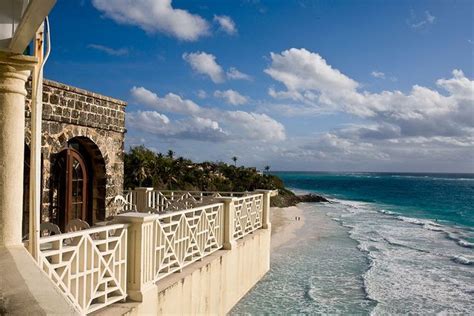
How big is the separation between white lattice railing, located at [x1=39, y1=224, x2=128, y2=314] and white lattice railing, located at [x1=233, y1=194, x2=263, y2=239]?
16.2 feet

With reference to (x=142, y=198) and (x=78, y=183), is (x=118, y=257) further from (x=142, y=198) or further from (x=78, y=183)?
(x=142, y=198)

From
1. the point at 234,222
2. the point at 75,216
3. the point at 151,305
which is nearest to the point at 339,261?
the point at 234,222

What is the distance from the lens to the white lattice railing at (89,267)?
458 cm

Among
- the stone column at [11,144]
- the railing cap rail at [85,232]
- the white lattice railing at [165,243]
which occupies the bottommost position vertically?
the white lattice railing at [165,243]

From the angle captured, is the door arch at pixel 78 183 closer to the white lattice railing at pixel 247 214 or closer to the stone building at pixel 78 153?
the stone building at pixel 78 153

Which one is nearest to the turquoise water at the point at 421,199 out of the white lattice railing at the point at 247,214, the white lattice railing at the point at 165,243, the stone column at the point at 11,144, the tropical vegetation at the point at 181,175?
the tropical vegetation at the point at 181,175

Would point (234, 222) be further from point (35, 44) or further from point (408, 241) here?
point (408, 241)

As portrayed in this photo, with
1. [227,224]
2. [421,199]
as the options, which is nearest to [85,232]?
[227,224]

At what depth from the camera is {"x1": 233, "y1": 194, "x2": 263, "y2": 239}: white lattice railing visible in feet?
35.7

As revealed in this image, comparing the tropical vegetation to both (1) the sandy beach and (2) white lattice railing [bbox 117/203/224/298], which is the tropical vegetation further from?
(2) white lattice railing [bbox 117/203/224/298]

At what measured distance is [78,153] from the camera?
9.38 meters

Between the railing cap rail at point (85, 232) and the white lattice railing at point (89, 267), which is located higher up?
the railing cap rail at point (85, 232)

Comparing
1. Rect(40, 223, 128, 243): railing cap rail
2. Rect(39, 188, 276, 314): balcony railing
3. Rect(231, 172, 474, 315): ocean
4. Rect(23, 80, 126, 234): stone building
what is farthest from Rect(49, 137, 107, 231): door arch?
Rect(231, 172, 474, 315): ocean

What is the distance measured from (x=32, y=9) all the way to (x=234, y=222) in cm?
809
